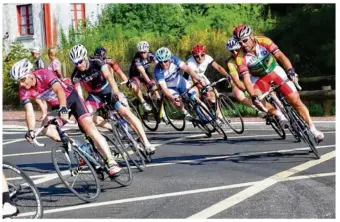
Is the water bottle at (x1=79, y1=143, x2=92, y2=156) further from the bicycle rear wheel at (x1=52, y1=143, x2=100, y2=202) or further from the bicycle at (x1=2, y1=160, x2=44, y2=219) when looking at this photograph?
the bicycle at (x1=2, y1=160, x2=44, y2=219)

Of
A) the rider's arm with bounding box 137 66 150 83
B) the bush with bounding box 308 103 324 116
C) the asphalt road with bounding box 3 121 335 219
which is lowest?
the bush with bounding box 308 103 324 116

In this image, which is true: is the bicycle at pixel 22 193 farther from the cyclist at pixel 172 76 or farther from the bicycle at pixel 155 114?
the bicycle at pixel 155 114

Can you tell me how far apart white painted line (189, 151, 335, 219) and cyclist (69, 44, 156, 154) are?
2212 mm

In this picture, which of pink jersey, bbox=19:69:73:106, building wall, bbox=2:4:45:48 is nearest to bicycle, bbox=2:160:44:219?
pink jersey, bbox=19:69:73:106

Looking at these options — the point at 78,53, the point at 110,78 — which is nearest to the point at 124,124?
the point at 110,78

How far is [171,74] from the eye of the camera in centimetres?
1280

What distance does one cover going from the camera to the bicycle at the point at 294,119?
33.2 feet

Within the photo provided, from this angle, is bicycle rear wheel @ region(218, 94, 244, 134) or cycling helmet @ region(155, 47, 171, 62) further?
bicycle rear wheel @ region(218, 94, 244, 134)

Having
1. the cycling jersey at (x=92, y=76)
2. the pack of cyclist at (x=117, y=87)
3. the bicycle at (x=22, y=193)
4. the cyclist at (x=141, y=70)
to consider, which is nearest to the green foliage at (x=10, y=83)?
the cyclist at (x=141, y=70)

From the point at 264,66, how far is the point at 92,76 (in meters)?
2.59

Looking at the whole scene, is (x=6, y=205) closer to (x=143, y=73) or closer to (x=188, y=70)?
(x=188, y=70)

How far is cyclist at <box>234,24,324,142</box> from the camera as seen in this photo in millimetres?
9922

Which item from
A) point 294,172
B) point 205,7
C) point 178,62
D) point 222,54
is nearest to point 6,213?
point 294,172

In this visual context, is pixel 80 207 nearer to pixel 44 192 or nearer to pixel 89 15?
pixel 44 192
